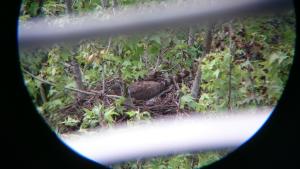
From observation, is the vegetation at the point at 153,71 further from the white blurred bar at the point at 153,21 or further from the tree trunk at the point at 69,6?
the white blurred bar at the point at 153,21

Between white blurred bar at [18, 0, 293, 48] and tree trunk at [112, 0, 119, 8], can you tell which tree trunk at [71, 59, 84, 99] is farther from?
white blurred bar at [18, 0, 293, 48]

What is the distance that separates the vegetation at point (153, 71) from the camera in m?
2.04

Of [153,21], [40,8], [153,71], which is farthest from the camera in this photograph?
[153,71]

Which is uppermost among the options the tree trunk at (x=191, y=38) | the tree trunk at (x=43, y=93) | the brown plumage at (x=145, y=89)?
the tree trunk at (x=191, y=38)

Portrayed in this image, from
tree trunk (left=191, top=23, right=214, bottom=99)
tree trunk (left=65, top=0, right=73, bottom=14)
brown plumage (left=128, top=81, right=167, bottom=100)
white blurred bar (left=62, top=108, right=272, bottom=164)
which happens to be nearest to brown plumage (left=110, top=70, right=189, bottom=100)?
brown plumage (left=128, top=81, right=167, bottom=100)

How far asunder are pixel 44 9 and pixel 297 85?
4.80ft

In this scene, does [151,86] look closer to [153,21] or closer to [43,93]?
[43,93]

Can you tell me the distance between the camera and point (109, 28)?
1.25 m

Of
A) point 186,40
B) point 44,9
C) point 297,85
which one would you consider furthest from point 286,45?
point 44,9

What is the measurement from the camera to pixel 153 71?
2.37m

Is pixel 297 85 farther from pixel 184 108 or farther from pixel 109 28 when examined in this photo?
pixel 184 108

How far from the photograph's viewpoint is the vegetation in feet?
6.70

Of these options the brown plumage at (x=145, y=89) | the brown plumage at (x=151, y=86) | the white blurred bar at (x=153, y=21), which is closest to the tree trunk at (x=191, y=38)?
the brown plumage at (x=151, y=86)

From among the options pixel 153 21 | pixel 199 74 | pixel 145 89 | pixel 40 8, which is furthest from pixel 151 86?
pixel 153 21
